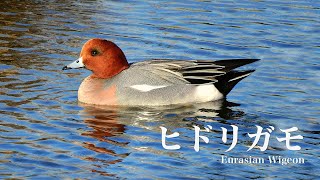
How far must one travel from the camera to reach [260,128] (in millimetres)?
10039

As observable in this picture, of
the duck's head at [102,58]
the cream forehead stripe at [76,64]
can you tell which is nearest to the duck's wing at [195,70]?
the duck's head at [102,58]

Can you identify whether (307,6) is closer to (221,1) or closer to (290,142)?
(221,1)

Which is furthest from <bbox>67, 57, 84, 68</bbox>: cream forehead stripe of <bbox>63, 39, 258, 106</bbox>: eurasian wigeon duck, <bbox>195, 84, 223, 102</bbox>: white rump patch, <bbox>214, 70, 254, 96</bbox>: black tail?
<bbox>214, 70, 254, 96</bbox>: black tail

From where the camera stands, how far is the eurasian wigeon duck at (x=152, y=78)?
11.2 m

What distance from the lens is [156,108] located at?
11.1m

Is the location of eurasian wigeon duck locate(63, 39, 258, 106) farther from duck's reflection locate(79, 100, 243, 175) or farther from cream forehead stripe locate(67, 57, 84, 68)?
duck's reflection locate(79, 100, 243, 175)

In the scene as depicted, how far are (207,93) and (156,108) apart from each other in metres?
0.65

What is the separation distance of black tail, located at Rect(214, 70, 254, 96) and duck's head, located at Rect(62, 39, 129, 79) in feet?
3.39

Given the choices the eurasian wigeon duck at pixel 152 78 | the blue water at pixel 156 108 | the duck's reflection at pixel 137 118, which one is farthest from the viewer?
the eurasian wigeon duck at pixel 152 78

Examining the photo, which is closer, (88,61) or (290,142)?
(290,142)

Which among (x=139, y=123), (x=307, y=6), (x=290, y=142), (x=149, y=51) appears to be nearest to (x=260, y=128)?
(x=290, y=142)

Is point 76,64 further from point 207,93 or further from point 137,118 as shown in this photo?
point 207,93

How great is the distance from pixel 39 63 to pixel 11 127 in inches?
97.6

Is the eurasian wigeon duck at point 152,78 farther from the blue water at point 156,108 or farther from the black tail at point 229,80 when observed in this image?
the blue water at point 156,108
